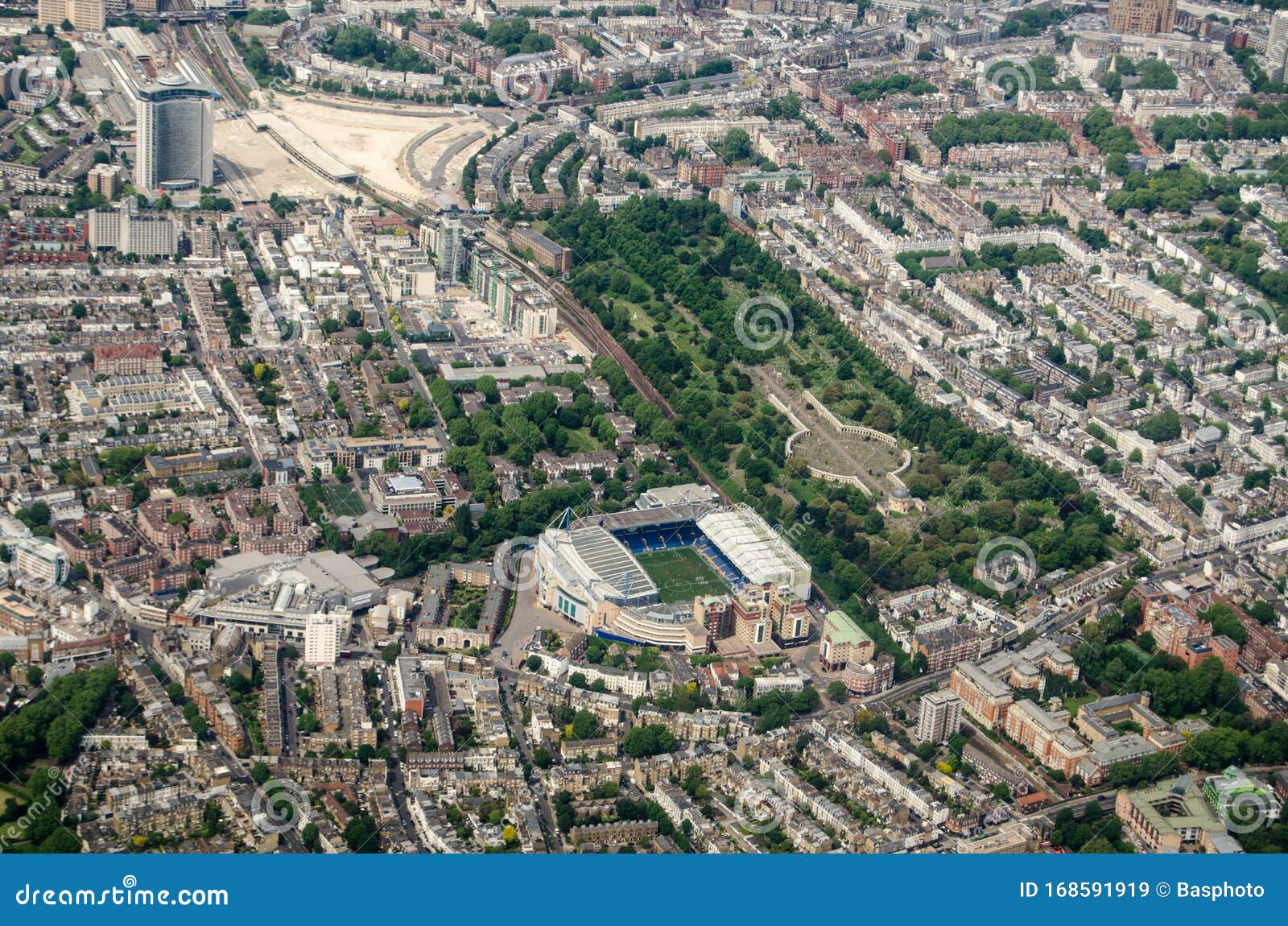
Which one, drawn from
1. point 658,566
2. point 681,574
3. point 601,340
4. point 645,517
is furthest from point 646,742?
point 601,340

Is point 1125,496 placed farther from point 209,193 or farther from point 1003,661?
point 209,193

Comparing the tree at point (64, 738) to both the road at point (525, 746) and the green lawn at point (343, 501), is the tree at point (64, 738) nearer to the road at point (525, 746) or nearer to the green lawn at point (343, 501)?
the road at point (525, 746)

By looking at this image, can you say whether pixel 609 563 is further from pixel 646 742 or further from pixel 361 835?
pixel 361 835

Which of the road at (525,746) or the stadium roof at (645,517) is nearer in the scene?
the road at (525,746)

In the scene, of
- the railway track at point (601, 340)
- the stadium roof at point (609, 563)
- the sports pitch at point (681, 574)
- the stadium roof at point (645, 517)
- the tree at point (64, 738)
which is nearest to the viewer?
the tree at point (64, 738)

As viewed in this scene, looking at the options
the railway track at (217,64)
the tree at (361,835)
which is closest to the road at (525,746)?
the tree at (361,835)

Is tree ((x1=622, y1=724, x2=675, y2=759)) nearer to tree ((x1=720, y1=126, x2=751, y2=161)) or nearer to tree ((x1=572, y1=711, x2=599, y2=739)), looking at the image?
tree ((x1=572, y1=711, x2=599, y2=739))
